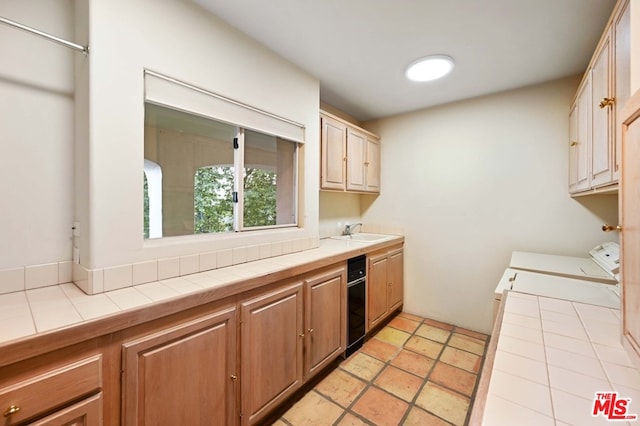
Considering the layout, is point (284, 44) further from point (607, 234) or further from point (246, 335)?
point (607, 234)

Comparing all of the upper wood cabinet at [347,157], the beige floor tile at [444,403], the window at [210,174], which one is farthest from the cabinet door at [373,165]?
the beige floor tile at [444,403]

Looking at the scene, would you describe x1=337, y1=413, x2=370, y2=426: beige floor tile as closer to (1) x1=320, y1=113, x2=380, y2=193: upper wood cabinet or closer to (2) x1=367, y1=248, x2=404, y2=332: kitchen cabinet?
(2) x1=367, y1=248, x2=404, y2=332: kitchen cabinet

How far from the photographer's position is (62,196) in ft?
4.21

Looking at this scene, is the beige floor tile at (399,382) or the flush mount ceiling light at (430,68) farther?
the flush mount ceiling light at (430,68)

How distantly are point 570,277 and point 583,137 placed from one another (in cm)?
95

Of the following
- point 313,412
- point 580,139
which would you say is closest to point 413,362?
point 313,412

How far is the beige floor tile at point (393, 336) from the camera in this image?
2.54 metres

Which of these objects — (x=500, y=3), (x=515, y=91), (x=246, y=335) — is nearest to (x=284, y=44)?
(x=500, y=3)

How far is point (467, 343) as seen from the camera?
251cm

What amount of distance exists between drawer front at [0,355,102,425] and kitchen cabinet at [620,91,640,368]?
5.60 ft

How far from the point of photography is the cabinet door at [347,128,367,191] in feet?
9.20

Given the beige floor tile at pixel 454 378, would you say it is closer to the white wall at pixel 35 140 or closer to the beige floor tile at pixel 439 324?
the beige floor tile at pixel 439 324

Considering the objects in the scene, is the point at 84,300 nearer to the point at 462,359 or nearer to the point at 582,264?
the point at 462,359

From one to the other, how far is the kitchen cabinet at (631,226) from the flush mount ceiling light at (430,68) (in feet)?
4.80
